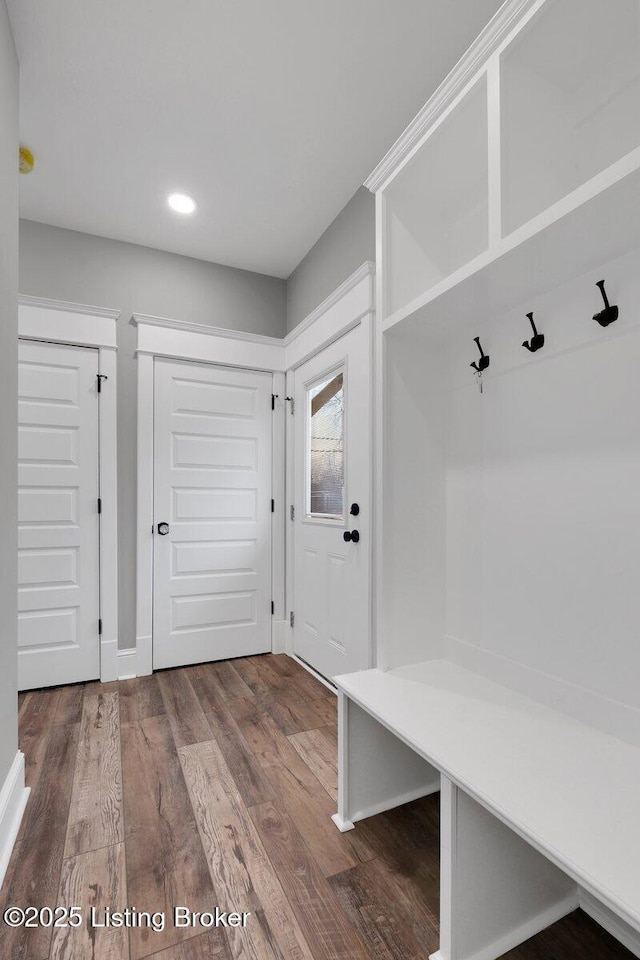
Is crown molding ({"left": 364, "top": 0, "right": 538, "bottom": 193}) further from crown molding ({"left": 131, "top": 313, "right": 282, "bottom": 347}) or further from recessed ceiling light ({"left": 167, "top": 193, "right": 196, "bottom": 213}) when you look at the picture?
crown molding ({"left": 131, "top": 313, "right": 282, "bottom": 347})

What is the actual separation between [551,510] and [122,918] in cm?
162

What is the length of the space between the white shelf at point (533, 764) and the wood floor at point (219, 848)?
469 millimetres

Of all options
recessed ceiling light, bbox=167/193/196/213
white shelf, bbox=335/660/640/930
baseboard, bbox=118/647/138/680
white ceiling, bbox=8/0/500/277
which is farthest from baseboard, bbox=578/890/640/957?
recessed ceiling light, bbox=167/193/196/213

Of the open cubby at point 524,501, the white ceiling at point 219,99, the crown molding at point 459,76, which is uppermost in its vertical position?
the white ceiling at point 219,99

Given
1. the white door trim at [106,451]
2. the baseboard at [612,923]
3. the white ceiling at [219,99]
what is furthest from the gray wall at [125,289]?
the baseboard at [612,923]

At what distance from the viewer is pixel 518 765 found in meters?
1.10

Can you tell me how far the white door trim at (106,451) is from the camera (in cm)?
283

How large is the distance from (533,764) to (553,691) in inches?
13.1

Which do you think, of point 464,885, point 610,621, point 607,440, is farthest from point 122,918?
point 607,440

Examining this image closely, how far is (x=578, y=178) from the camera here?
131 centimetres

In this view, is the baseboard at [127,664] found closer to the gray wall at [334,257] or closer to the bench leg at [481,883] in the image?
the bench leg at [481,883]

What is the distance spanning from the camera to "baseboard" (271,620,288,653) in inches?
131

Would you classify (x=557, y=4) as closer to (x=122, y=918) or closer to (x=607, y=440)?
(x=607, y=440)

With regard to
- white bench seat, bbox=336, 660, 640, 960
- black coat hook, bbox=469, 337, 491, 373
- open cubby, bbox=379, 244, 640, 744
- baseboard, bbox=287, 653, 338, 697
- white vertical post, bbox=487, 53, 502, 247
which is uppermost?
white vertical post, bbox=487, 53, 502, 247
